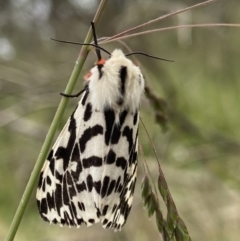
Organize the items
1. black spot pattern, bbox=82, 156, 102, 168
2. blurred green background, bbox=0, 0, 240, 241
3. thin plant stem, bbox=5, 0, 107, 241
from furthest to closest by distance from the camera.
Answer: blurred green background, bbox=0, 0, 240, 241, black spot pattern, bbox=82, 156, 102, 168, thin plant stem, bbox=5, 0, 107, 241

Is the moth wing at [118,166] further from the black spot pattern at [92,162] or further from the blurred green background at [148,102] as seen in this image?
the blurred green background at [148,102]

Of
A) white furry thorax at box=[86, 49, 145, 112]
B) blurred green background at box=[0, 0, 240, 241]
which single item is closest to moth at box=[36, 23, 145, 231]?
white furry thorax at box=[86, 49, 145, 112]

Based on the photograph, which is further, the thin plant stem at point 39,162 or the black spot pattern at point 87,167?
the black spot pattern at point 87,167

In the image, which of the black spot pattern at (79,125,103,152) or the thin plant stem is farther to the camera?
the black spot pattern at (79,125,103,152)

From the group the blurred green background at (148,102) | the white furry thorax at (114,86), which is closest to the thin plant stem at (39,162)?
the white furry thorax at (114,86)

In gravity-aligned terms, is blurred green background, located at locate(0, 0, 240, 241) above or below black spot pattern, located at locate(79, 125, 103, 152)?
above

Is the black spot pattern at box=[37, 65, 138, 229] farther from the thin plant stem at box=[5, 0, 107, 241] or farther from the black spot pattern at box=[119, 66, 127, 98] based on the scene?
the thin plant stem at box=[5, 0, 107, 241]

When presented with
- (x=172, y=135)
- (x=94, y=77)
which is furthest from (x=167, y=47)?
(x=94, y=77)

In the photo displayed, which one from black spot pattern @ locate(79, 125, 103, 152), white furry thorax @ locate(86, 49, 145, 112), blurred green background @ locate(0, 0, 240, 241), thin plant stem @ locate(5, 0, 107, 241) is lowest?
thin plant stem @ locate(5, 0, 107, 241)

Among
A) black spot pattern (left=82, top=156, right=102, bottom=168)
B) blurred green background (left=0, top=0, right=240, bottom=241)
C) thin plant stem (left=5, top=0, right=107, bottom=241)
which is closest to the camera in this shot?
thin plant stem (left=5, top=0, right=107, bottom=241)
